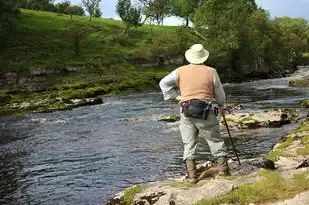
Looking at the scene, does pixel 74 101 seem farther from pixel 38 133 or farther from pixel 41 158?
pixel 41 158

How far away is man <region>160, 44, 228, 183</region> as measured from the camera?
10625mm

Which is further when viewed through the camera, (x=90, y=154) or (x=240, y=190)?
(x=90, y=154)

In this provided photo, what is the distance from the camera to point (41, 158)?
21562 millimetres

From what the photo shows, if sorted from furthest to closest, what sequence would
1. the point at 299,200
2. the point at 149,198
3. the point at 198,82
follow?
the point at 198,82 → the point at 149,198 → the point at 299,200

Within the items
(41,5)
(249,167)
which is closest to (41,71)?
(41,5)

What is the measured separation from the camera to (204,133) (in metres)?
10.9

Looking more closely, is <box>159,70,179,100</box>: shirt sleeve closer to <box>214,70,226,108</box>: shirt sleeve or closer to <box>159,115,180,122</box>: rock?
<box>214,70,226,108</box>: shirt sleeve

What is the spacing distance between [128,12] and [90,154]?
86.0m

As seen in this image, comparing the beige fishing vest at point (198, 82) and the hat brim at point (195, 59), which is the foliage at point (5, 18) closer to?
the hat brim at point (195, 59)

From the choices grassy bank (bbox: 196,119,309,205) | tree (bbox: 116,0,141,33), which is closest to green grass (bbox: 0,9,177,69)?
tree (bbox: 116,0,141,33)

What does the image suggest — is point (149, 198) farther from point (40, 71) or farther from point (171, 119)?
point (40, 71)

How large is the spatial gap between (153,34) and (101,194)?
99340mm

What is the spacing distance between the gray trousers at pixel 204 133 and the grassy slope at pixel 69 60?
35036 mm

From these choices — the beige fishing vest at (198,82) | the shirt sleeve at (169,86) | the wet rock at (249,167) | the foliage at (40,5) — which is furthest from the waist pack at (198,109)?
the foliage at (40,5)
